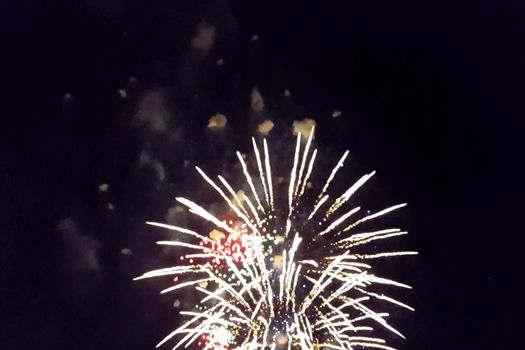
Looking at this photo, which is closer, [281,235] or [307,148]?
[281,235]

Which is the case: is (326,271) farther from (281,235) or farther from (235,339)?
(235,339)

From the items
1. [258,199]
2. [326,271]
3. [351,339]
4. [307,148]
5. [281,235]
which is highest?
[307,148]

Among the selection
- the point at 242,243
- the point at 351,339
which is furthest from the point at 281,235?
the point at 351,339

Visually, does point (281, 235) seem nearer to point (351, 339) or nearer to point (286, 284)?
point (286, 284)


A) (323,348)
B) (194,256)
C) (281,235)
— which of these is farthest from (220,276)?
(323,348)

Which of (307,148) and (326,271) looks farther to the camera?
(307,148)

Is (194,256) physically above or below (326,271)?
above

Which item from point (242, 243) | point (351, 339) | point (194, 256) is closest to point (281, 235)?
point (242, 243)

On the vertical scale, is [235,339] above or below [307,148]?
below

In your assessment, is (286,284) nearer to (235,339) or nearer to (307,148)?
(235,339)
